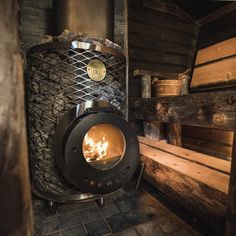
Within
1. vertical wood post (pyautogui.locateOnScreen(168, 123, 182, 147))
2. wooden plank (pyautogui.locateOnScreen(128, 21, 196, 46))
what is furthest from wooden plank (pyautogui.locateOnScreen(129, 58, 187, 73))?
vertical wood post (pyautogui.locateOnScreen(168, 123, 182, 147))

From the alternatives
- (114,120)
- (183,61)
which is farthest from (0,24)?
(183,61)

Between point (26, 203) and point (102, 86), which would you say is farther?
point (102, 86)

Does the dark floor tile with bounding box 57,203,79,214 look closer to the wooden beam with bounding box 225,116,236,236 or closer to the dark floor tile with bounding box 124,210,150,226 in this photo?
the dark floor tile with bounding box 124,210,150,226

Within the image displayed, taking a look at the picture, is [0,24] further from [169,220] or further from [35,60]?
[169,220]

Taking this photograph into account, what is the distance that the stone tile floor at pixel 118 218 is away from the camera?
1143 mm

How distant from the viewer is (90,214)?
4.35 feet

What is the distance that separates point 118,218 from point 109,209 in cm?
13

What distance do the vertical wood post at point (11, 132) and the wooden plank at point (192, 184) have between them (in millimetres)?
947

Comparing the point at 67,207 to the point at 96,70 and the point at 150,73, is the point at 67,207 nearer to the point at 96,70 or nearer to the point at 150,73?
the point at 96,70

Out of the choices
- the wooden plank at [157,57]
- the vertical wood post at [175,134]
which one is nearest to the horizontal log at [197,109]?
the vertical wood post at [175,134]

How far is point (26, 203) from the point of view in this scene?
0.49 metres

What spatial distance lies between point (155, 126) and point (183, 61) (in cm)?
113

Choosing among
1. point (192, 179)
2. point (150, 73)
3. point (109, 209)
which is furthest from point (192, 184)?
point (150, 73)

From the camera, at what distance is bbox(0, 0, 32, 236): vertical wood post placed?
1.36 ft
